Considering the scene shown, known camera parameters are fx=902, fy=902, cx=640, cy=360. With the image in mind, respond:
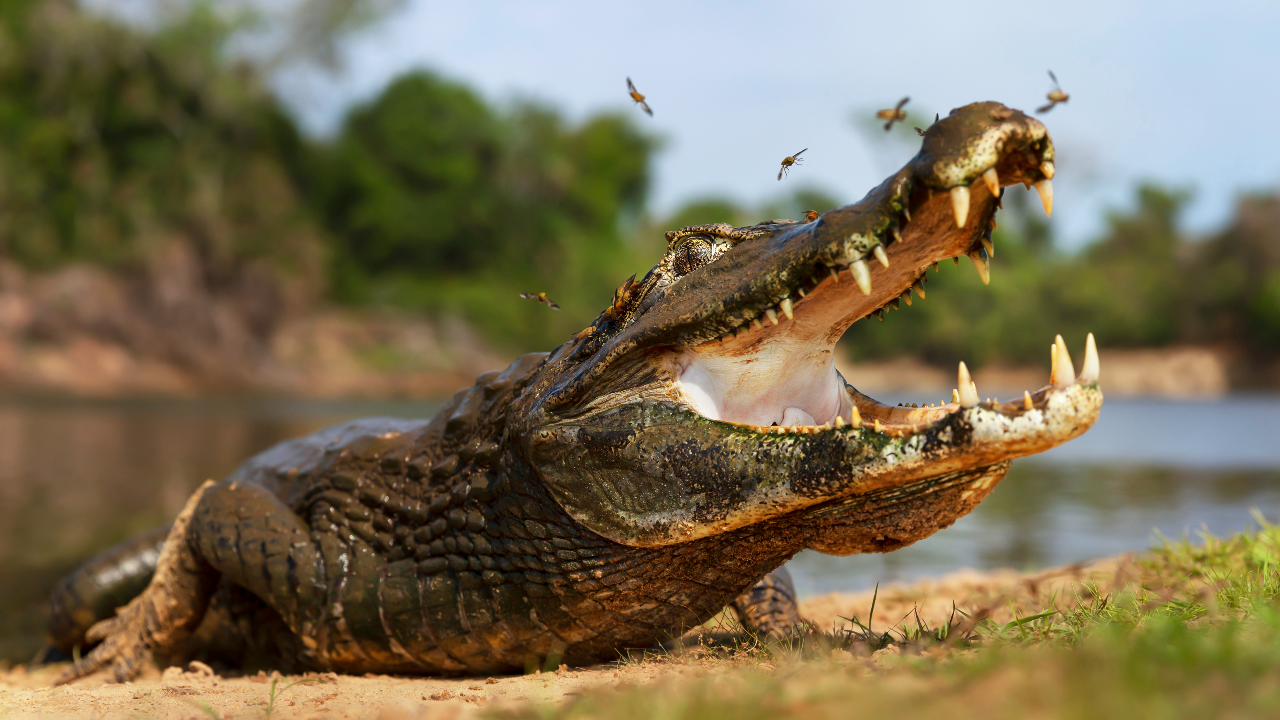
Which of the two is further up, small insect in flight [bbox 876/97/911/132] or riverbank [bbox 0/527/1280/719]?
small insect in flight [bbox 876/97/911/132]

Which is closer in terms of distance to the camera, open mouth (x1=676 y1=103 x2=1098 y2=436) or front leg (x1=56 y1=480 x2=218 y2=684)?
open mouth (x1=676 y1=103 x2=1098 y2=436)

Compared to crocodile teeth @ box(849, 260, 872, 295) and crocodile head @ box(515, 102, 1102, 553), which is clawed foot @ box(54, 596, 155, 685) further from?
crocodile teeth @ box(849, 260, 872, 295)

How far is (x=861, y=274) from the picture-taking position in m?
2.25

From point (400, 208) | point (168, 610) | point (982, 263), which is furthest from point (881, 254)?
point (400, 208)

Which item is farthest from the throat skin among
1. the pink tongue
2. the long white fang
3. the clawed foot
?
the clawed foot

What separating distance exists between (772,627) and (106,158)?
116 ft

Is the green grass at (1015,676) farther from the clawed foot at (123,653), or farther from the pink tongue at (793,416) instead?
the clawed foot at (123,653)

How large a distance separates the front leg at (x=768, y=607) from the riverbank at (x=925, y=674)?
0.10 meters

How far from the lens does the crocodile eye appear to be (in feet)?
8.95

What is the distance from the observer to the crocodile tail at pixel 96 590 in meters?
4.43

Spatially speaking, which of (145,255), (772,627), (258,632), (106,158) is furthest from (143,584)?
(106,158)

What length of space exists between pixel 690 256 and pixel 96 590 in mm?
3582

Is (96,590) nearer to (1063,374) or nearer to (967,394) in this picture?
(967,394)

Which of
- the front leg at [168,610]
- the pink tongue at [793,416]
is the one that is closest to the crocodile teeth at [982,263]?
the pink tongue at [793,416]
